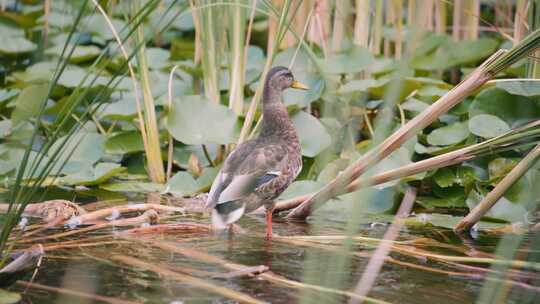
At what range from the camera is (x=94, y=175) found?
4.96 metres

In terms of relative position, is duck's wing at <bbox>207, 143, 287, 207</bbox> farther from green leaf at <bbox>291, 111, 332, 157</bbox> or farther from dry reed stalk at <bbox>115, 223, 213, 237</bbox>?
green leaf at <bbox>291, 111, 332, 157</bbox>

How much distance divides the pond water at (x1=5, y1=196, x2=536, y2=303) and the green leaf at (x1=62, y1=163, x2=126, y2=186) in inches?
30.3

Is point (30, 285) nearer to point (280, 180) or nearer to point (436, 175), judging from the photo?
point (280, 180)

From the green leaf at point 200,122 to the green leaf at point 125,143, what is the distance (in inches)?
13.7

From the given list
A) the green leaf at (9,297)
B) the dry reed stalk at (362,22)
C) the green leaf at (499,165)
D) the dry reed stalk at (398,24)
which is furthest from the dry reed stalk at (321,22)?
the green leaf at (9,297)

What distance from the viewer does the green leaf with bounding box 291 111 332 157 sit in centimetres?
509

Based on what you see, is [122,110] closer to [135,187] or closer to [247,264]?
[135,187]

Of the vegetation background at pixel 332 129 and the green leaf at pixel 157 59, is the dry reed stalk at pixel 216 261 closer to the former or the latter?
the vegetation background at pixel 332 129

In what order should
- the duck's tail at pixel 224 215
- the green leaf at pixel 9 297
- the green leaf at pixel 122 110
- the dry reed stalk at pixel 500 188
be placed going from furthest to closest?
the green leaf at pixel 122 110
the duck's tail at pixel 224 215
the dry reed stalk at pixel 500 188
the green leaf at pixel 9 297

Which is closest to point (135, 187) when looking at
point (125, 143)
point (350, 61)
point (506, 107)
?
point (125, 143)

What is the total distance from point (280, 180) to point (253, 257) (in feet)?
2.36

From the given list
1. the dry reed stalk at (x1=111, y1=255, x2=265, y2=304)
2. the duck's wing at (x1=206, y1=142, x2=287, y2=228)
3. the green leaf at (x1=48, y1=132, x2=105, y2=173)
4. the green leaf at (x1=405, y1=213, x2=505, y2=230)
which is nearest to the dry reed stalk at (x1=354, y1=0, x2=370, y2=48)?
the duck's wing at (x1=206, y1=142, x2=287, y2=228)

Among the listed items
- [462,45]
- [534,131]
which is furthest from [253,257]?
[462,45]

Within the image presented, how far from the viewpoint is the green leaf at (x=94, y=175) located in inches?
192
